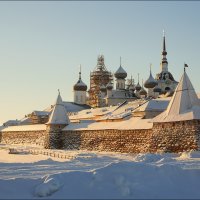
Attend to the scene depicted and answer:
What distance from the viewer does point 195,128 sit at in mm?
20016

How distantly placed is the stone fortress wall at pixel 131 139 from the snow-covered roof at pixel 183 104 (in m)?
0.33

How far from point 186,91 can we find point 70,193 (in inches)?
490

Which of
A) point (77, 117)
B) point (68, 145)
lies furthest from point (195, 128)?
point (77, 117)

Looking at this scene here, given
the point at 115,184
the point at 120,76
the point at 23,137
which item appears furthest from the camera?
the point at 120,76

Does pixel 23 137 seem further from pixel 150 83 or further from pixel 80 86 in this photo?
pixel 80 86

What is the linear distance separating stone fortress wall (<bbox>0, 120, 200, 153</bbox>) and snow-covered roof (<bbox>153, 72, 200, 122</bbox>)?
1.07ft

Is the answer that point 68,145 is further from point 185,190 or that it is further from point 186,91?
point 185,190

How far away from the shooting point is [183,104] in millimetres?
21141

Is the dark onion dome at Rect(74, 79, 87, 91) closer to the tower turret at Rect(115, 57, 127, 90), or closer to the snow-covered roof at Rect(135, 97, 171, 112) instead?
the tower turret at Rect(115, 57, 127, 90)

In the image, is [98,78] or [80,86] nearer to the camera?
[80,86]

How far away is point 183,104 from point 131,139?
4861 millimetres

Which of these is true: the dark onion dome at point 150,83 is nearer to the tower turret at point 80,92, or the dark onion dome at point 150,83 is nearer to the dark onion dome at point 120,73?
the dark onion dome at point 120,73

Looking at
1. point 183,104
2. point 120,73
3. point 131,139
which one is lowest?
point 131,139

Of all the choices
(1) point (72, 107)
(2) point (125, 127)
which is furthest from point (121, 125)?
(1) point (72, 107)
